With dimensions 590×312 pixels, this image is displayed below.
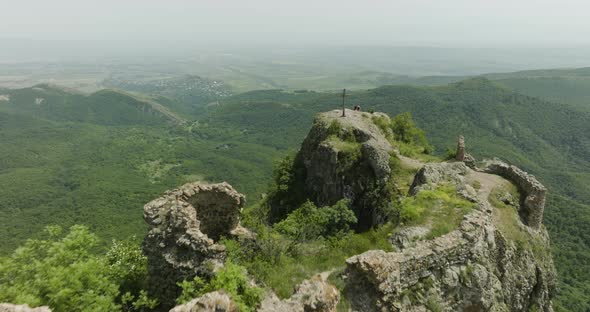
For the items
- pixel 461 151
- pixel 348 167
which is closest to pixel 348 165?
pixel 348 167

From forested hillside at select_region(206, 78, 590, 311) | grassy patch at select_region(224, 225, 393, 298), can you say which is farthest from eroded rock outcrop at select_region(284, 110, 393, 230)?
forested hillside at select_region(206, 78, 590, 311)

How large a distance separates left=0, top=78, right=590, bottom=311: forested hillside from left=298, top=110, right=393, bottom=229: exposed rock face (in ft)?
131

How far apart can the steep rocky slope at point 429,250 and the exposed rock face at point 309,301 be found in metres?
0.03

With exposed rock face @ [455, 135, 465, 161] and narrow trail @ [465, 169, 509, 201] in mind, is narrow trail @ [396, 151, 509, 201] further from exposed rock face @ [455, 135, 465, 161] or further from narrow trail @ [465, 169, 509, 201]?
exposed rock face @ [455, 135, 465, 161]

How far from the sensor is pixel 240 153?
134m

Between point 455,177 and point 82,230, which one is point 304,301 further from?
point 455,177

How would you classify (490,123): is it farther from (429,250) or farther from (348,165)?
(429,250)

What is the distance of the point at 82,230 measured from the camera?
891 centimetres

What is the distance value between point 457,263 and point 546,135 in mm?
167398

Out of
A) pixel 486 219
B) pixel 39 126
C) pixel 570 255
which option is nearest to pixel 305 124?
pixel 570 255

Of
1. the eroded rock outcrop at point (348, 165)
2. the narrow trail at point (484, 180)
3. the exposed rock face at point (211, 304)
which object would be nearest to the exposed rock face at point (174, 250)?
the exposed rock face at point (211, 304)

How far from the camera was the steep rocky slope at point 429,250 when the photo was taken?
9.18m

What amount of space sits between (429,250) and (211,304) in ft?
23.0

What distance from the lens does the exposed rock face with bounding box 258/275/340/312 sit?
7953 millimetres
